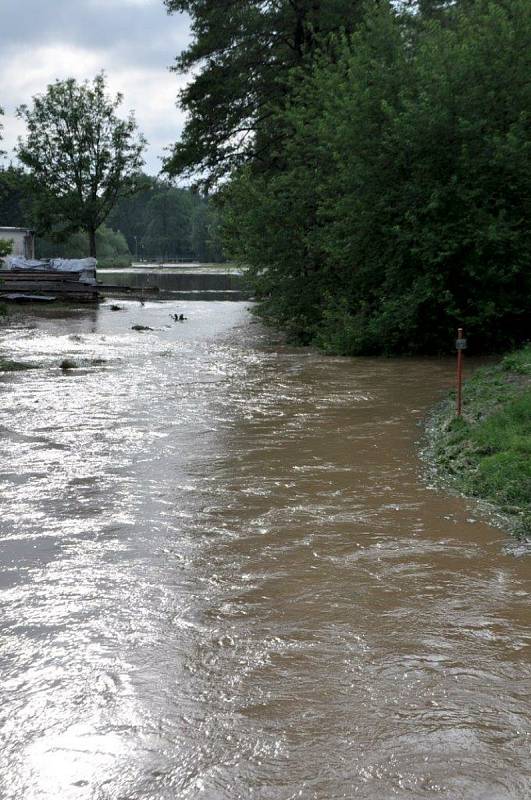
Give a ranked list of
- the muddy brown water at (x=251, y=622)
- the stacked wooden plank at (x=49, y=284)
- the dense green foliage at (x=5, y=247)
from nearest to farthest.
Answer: the muddy brown water at (x=251, y=622)
the dense green foliage at (x=5, y=247)
the stacked wooden plank at (x=49, y=284)

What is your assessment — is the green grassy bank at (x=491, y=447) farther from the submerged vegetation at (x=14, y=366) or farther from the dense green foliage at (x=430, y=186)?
the submerged vegetation at (x=14, y=366)

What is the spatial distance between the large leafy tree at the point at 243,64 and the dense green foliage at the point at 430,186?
29.2ft

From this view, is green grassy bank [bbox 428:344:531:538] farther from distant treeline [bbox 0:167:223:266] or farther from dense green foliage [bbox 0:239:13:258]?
distant treeline [bbox 0:167:223:266]

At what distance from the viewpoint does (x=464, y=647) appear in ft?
16.8

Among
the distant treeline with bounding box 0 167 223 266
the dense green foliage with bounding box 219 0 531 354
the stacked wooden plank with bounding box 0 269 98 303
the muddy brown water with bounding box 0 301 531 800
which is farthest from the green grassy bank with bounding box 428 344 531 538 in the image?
the distant treeline with bounding box 0 167 223 266

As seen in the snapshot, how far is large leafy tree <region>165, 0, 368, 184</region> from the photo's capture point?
1190 inches

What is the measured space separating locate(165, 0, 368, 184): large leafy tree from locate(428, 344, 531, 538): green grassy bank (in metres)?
19.5

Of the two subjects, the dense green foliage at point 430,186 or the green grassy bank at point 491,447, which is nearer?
the green grassy bank at point 491,447

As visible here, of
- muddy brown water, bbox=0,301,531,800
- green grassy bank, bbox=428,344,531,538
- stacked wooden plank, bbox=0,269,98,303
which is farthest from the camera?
stacked wooden plank, bbox=0,269,98,303

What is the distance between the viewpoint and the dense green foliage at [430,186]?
18.8 metres

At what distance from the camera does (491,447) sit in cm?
940

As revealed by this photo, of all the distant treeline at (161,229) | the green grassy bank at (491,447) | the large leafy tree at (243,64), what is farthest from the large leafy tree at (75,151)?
the distant treeline at (161,229)

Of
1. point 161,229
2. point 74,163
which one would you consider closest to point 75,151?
point 74,163

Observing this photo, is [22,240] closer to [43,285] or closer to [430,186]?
[43,285]
